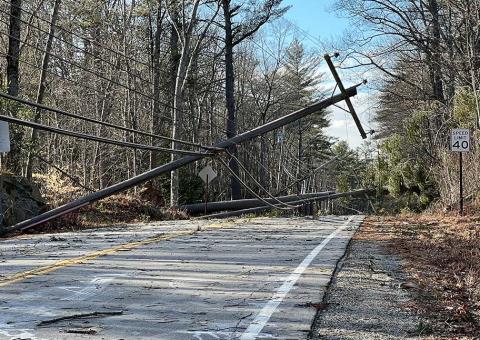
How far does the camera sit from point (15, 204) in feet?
53.9

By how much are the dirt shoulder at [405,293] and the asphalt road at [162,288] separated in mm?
277

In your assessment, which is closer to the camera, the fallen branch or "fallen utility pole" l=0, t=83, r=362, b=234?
the fallen branch

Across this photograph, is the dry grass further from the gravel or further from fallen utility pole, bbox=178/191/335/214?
the gravel

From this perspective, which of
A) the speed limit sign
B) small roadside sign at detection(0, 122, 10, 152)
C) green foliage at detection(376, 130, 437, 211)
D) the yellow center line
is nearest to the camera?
the yellow center line

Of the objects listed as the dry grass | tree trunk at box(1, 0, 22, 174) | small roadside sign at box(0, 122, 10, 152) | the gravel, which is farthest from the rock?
the gravel

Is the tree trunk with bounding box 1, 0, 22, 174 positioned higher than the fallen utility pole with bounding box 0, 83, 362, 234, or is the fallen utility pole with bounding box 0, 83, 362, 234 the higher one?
the tree trunk with bounding box 1, 0, 22, 174

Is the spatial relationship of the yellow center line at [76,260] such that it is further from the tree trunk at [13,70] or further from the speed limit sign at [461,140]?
the speed limit sign at [461,140]

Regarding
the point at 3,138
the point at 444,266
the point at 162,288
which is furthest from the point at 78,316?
the point at 3,138

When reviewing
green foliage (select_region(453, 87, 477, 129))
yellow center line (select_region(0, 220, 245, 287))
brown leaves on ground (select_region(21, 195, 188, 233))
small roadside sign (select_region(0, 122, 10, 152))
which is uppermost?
green foliage (select_region(453, 87, 477, 129))

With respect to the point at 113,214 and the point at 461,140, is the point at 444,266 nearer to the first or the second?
the point at 461,140

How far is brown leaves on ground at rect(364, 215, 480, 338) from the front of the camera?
5523mm

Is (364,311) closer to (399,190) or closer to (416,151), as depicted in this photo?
(416,151)

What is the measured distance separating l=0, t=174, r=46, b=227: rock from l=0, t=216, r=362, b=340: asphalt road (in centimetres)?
414

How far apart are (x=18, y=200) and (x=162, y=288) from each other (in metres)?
11.4
